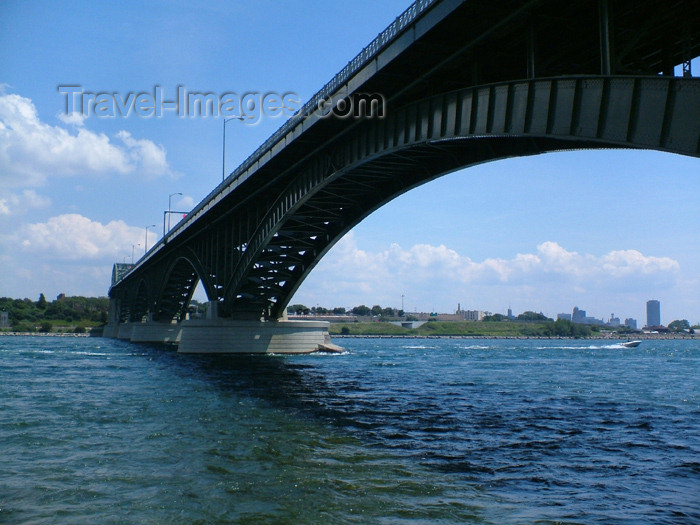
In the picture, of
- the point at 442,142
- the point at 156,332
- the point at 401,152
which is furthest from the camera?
the point at 156,332

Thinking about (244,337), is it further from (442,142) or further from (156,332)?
(156,332)

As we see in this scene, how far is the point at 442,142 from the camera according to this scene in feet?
84.3

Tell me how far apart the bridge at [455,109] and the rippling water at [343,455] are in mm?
7536

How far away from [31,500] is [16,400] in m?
17.4

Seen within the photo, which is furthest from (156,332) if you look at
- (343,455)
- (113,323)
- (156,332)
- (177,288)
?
(343,455)

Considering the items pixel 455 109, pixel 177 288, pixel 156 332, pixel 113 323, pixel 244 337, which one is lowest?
pixel 156 332

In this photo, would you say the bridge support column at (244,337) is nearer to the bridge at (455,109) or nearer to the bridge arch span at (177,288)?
the bridge at (455,109)

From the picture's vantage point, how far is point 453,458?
51.2 ft

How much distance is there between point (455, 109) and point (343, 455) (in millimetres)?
12754

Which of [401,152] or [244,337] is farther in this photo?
[244,337]

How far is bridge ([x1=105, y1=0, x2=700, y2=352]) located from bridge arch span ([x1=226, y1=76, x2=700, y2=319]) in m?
0.05

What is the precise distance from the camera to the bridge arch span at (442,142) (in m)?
14.0

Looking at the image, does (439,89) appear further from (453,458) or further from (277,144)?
(453,458)

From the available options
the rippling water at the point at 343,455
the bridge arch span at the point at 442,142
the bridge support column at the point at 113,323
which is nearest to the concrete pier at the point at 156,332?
the bridge support column at the point at 113,323
